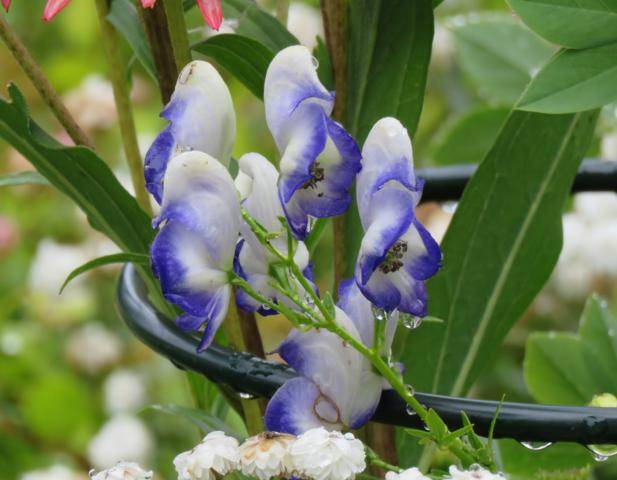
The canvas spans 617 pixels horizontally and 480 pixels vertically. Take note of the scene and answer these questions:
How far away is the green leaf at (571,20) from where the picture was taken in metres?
0.55

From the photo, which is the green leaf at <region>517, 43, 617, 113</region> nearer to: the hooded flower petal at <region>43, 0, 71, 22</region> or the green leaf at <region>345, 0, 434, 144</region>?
the green leaf at <region>345, 0, 434, 144</region>

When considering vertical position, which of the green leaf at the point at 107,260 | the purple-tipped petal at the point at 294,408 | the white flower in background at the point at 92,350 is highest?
the green leaf at the point at 107,260

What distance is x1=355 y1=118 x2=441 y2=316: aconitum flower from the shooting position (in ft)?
1.51

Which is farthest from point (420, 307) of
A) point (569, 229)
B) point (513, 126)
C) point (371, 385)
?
point (569, 229)

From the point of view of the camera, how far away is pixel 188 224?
1.49ft

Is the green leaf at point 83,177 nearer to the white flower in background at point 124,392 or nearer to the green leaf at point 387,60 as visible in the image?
the green leaf at point 387,60

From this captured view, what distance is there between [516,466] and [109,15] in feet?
1.22

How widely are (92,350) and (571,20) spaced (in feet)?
3.55

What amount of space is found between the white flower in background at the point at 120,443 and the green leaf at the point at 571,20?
909mm

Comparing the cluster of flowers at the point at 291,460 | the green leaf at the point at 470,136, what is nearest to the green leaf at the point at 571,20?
the cluster of flowers at the point at 291,460

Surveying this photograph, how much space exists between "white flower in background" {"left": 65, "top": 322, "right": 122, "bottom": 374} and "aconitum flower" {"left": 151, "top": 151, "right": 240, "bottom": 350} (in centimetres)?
108

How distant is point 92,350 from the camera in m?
1.53

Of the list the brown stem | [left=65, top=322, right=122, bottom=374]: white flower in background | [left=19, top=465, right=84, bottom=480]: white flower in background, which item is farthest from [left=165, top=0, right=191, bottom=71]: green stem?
[left=65, top=322, right=122, bottom=374]: white flower in background

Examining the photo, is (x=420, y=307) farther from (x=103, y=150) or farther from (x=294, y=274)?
(x=103, y=150)
